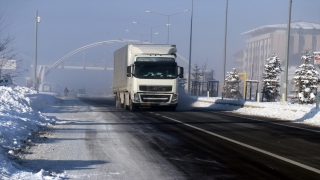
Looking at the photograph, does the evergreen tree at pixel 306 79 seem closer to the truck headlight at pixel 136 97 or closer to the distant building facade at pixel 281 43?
the truck headlight at pixel 136 97

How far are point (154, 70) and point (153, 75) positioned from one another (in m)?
0.29

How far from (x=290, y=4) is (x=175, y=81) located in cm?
810

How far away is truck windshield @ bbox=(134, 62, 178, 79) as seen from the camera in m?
29.9

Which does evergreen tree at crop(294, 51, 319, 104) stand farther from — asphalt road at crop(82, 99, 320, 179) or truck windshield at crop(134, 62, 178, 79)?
asphalt road at crop(82, 99, 320, 179)

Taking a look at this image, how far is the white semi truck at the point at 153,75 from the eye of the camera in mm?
29922

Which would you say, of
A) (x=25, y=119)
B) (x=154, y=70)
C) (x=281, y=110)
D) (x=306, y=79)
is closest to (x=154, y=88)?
(x=154, y=70)

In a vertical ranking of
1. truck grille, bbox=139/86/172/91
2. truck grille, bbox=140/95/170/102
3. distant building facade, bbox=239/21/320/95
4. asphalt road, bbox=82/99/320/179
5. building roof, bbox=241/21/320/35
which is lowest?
asphalt road, bbox=82/99/320/179

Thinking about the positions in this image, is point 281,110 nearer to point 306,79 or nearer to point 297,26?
point 306,79

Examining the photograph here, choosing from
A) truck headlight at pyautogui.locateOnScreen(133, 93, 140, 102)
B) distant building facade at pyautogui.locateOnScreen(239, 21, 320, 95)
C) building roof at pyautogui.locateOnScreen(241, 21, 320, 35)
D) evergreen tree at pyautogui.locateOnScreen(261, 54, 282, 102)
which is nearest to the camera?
truck headlight at pyautogui.locateOnScreen(133, 93, 140, 102)

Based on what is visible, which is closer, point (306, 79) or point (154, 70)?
point (154, 70)

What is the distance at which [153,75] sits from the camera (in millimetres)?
29953

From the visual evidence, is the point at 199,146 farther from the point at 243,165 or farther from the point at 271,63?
the point at 271,63

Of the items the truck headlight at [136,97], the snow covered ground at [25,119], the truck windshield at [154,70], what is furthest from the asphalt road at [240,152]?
the truck headlight at [136,97]

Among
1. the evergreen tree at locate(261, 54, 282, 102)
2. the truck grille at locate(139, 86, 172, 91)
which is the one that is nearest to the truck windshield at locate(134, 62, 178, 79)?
the truck grille at locate(139, 86, 172, 91)
